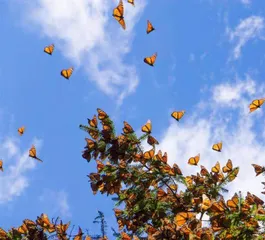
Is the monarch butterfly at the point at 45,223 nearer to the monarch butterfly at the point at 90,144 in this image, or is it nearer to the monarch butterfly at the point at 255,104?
the monarch butterfly at the point at 90,144

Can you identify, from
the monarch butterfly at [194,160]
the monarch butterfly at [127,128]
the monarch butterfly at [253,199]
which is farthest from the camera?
the monarch butterfly at [194,160]

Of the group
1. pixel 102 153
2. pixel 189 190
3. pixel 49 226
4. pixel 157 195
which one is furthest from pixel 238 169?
pixel 49 226

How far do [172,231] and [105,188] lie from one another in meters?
2.21

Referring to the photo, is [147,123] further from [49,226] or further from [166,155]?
[49,226]

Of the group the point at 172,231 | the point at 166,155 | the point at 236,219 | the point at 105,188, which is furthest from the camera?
the point at 105,188

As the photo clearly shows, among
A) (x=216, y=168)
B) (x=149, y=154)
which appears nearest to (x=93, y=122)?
(x=149, y=154)

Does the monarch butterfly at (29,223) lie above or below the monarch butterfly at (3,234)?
above

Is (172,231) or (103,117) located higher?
(103,117)

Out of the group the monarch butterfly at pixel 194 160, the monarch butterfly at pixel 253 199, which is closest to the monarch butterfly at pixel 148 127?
the monarch butterfly at pixel 194 160

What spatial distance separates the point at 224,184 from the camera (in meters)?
5.55

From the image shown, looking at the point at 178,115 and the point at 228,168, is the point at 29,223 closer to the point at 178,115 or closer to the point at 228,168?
the point at 228,168

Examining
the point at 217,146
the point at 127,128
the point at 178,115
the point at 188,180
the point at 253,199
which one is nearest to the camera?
the point at 253,199

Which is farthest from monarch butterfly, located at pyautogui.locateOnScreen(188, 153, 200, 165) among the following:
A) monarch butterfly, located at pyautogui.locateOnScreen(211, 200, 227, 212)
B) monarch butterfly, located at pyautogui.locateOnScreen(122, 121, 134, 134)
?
monarch butterfly, located at pyautogui.locateOnScreen(211, 200, 227, 212)

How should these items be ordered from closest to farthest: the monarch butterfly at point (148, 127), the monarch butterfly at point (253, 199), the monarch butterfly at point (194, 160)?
the monarch butterfly at point (253, 199), the monarch butterfly at point (148, 127), the monarch butterfly at point (194, 160)
